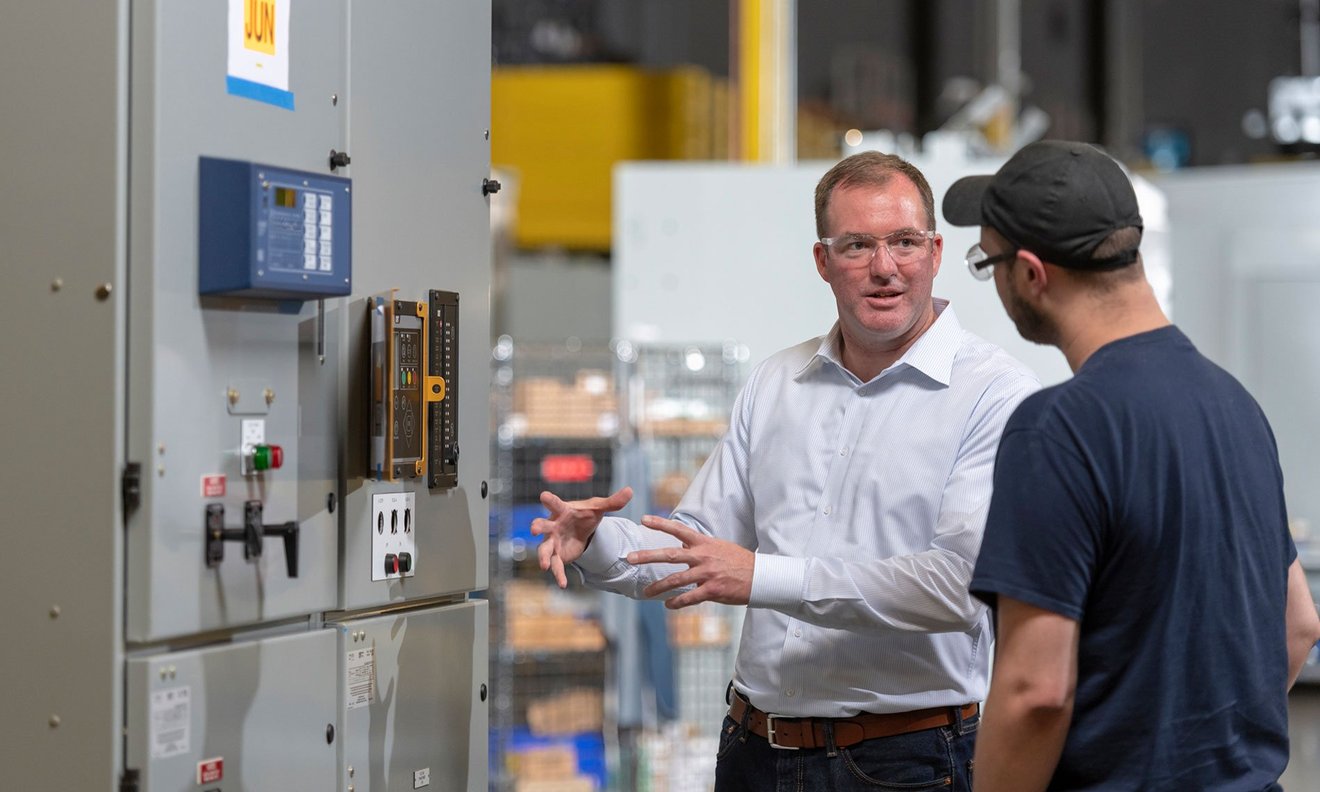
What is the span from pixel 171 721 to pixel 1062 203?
1397mm

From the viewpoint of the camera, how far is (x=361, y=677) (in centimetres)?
239

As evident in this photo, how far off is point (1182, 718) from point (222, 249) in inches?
55.8

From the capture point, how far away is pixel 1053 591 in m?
1.65

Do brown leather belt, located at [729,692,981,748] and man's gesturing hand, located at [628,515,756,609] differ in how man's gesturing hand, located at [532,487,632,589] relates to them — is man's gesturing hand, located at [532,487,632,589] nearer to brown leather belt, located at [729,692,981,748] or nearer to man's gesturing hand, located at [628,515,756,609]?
man's gesturing hand, located at [628,515,756,609]

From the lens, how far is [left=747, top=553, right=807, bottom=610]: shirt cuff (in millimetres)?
2215

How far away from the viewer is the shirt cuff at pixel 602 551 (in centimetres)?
240

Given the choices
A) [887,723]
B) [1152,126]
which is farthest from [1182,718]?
[1152,126]

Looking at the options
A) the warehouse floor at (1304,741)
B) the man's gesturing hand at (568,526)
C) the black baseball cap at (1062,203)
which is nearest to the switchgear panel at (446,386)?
the man's gesturing hand at (568,526)

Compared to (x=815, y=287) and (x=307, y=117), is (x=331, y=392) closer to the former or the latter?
(x=307, y=117)

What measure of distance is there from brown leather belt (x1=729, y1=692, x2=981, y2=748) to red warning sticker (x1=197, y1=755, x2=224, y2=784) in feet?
2.86

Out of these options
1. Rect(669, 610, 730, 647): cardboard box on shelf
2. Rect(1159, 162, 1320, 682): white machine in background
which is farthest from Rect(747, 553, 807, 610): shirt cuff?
Rect(1159, 162, 1320, 682): white machine in background

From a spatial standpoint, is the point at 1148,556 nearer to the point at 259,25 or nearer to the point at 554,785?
the point at 259,25

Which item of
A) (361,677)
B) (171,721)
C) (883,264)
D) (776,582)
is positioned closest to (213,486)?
(171,721)

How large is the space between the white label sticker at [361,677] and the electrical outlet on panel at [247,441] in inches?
15.7
